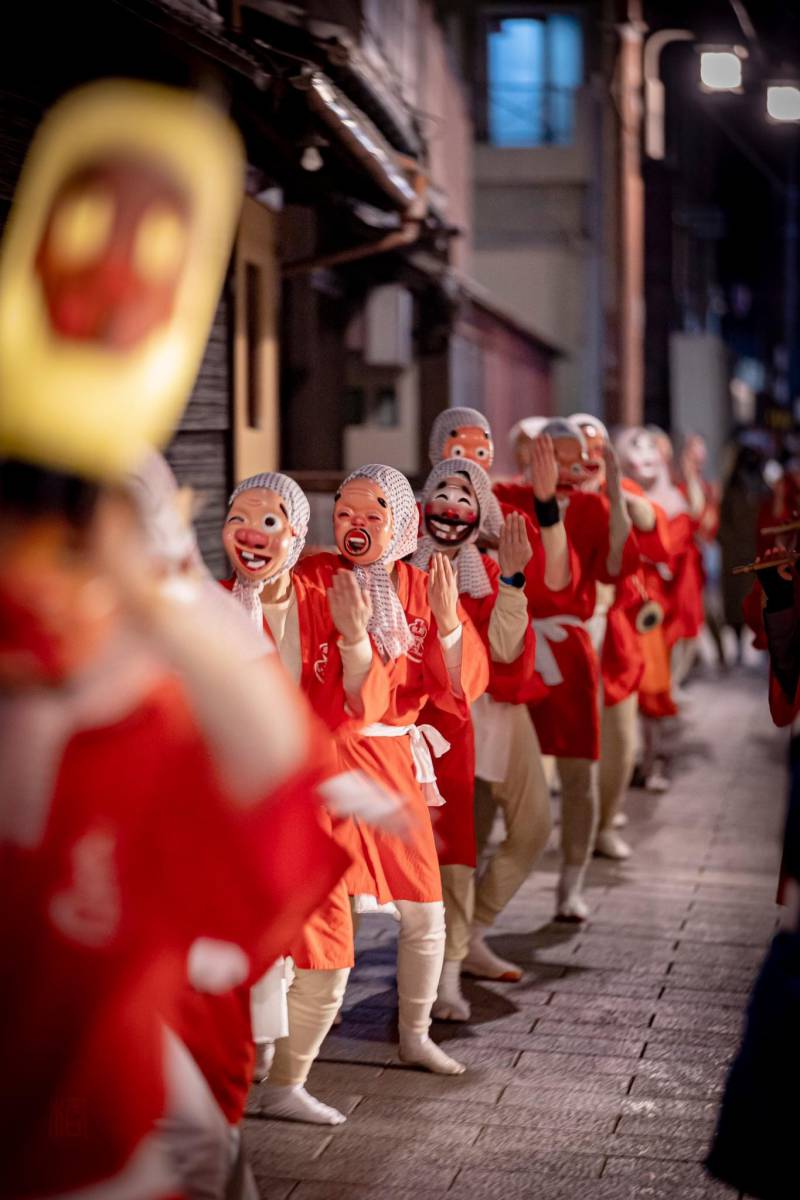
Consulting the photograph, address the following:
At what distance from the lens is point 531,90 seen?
100 feet

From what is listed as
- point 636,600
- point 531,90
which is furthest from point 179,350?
point 531,90

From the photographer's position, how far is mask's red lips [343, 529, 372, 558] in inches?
232

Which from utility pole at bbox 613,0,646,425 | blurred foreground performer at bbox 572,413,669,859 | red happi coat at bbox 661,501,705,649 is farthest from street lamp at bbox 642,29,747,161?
blurred foreground performer at bbox 572,413,669,859

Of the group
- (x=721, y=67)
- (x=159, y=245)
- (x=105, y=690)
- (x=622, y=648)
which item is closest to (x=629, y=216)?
(x=721, y=67)

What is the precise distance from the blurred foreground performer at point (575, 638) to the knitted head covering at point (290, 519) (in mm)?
2595

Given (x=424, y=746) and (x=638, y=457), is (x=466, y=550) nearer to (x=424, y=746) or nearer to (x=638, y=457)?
(x=424, y=746)

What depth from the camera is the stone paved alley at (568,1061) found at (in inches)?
208

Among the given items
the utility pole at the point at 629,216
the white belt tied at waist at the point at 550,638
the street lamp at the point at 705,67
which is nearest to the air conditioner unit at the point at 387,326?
the utility pole at the point at 629,216

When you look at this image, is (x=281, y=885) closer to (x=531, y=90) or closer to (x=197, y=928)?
(x=197, y=928)

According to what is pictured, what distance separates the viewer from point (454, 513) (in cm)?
675

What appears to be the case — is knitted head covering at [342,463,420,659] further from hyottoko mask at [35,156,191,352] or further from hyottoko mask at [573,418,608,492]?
hyottoko mask at [35,156,191,352]

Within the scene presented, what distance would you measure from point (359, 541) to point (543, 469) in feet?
5.62

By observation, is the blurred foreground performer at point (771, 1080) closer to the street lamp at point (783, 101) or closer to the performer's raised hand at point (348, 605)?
the performer's raised hand at point (348, 605)

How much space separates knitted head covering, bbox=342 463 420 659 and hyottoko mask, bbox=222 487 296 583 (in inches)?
19.6
